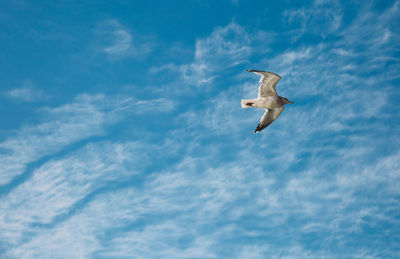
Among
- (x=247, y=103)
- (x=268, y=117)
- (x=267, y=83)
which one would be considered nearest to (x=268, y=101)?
(x=267, y=83)

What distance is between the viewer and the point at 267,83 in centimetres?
3738

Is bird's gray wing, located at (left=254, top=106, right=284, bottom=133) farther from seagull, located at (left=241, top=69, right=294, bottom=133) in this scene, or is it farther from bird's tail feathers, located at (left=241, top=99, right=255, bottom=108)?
bird's tail feathers, located at (left=241, top=99, right=255, bottom=108)

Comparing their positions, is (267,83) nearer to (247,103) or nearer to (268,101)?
(268,101)

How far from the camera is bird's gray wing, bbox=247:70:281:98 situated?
3650 centimetres

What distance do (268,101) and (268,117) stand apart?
6.99ft

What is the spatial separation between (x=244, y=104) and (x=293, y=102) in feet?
15.7

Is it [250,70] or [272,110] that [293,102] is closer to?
[272,110]

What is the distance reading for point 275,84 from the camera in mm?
37625

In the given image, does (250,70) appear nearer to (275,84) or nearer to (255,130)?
(275,84)

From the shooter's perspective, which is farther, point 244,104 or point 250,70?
point 244,104

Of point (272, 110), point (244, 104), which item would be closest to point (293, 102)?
point (272, 110)

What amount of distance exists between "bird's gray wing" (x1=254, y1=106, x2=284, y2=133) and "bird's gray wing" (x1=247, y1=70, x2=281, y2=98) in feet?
6.05

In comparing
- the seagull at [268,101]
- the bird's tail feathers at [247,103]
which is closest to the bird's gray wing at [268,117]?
the seagull at [268,101]

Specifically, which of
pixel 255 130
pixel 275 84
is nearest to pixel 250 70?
pixel 275 84
